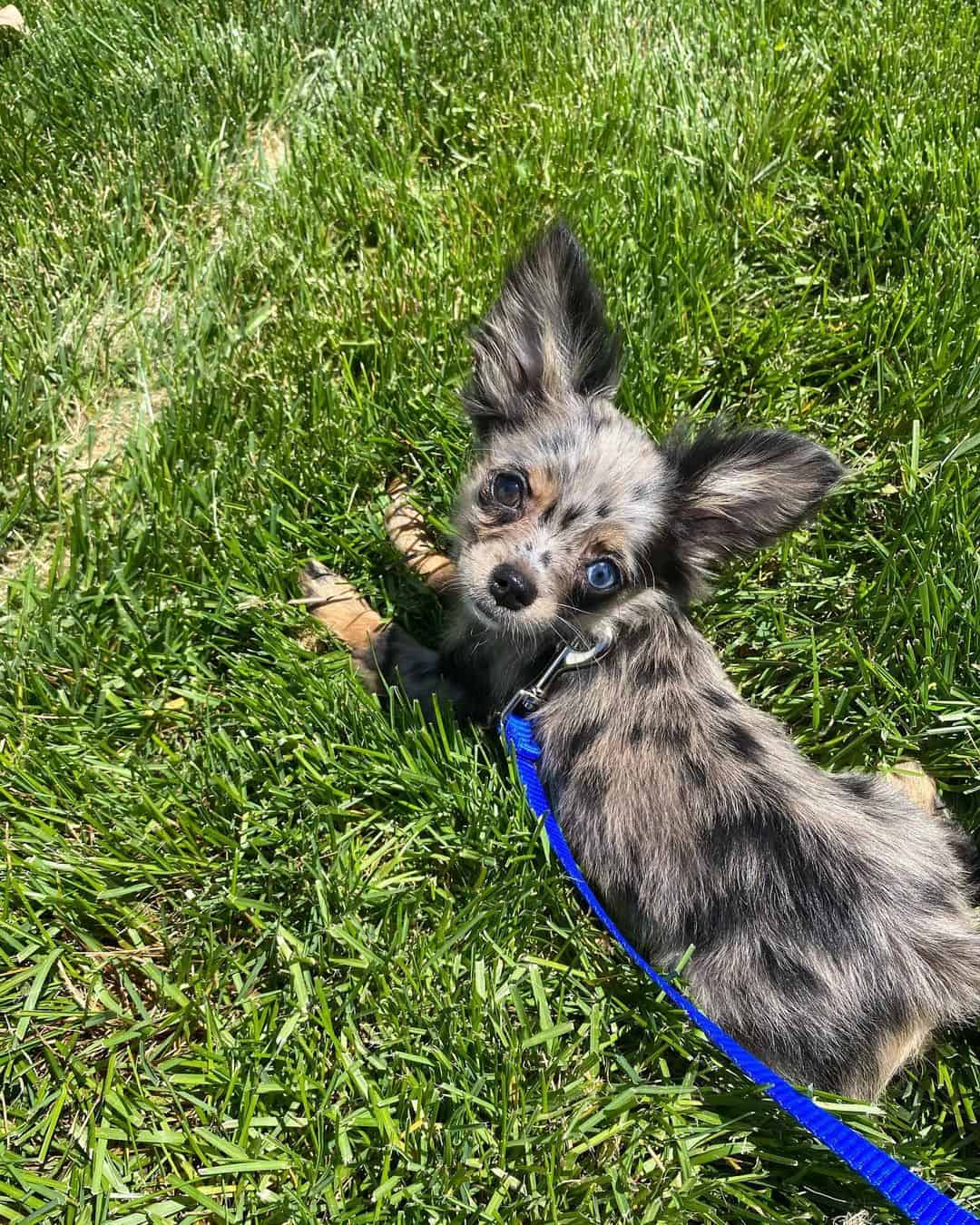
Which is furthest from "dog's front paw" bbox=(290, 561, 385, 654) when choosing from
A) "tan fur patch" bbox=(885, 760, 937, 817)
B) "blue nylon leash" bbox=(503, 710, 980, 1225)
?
"tan fur patch" bbox=(885, 760, 937, 817)

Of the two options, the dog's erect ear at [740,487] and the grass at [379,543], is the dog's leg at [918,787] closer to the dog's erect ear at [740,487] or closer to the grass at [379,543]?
the grass at [379,543]

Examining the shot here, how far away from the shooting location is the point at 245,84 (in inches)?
179

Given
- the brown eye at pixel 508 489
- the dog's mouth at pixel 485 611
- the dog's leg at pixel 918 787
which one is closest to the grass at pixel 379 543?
the dog's leg at pixel 918 787

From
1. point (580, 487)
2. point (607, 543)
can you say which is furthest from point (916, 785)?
point (580, 487)

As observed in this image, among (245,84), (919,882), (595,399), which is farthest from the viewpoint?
(245,84)

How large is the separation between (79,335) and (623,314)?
220 cm

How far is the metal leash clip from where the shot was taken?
285 centimetres

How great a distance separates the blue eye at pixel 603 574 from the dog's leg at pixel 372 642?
671mm

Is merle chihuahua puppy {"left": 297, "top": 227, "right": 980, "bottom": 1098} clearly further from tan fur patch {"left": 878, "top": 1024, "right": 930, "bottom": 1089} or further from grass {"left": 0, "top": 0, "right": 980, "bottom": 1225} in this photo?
grass {"left": 0, "top": 0, "right": 980, "bottom": 1225}

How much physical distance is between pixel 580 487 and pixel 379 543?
0.98 metres

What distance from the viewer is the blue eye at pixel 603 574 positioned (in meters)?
2.78

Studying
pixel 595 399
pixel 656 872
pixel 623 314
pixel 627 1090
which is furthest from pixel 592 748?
pixel 623 314

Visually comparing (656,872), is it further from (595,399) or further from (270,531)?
(270,531)

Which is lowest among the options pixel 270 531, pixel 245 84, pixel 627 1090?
pixel 627 1090
